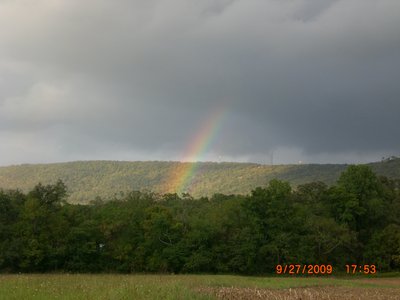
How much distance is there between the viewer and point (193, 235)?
233 ft

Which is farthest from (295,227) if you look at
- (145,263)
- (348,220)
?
(145,263)

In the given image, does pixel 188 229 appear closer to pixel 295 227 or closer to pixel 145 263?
pixel 145 263

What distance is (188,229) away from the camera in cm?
7475
